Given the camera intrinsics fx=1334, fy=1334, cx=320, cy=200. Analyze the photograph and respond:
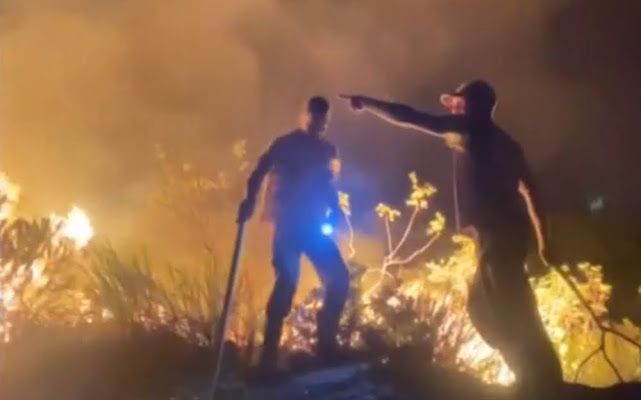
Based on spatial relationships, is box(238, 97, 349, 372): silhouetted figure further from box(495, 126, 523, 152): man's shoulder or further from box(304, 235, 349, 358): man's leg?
box(495, 126, 523, 152): man's shoulder

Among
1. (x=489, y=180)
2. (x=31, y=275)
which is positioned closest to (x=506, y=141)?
(x=489, y=180)

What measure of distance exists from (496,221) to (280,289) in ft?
5.12

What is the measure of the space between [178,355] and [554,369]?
2.58 m

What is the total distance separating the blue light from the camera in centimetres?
905

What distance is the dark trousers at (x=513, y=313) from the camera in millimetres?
8242

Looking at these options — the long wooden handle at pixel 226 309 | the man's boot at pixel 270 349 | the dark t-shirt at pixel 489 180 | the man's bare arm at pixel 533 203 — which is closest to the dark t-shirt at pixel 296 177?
the long wooden handle at pixel 226 309

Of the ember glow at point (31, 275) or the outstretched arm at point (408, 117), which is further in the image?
the ember glow at point (31, 275)

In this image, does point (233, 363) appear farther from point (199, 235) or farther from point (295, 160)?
point (199, 235)

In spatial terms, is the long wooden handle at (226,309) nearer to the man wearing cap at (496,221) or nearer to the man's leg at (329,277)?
the man's leg at (329,277)

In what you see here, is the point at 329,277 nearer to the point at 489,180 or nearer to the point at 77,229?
the point at 489,180

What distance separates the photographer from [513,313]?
8.23 meters

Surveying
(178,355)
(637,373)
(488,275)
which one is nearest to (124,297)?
(178,355)

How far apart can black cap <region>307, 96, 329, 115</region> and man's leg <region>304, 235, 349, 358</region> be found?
85cm

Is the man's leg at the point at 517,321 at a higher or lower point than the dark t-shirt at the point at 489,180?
lower
